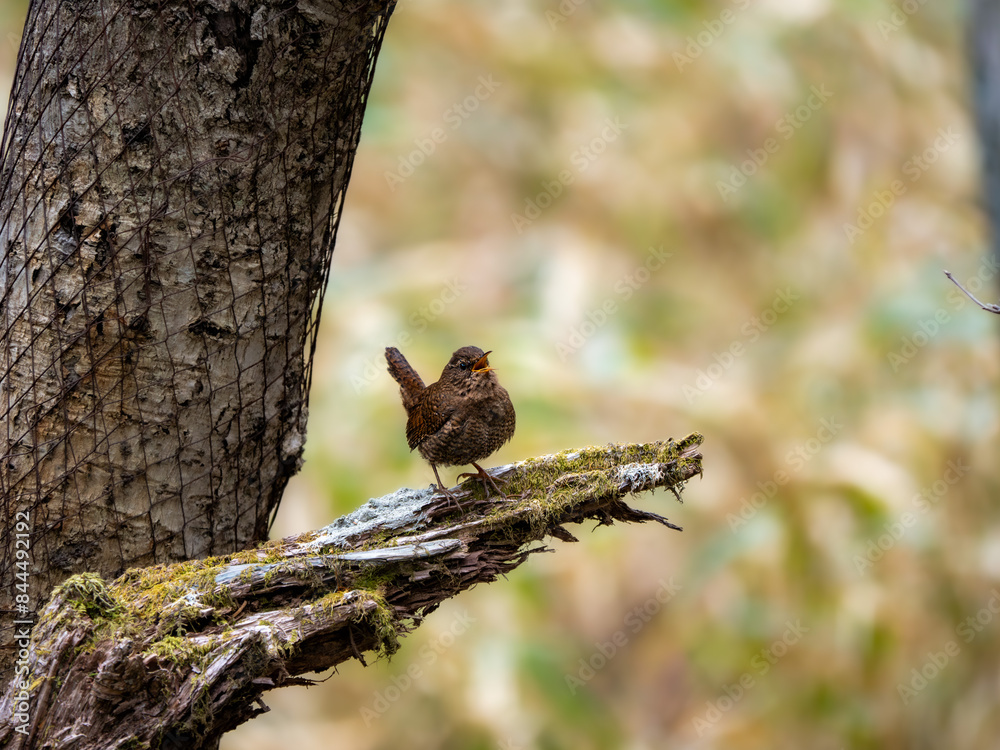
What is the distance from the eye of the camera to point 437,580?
197 cm

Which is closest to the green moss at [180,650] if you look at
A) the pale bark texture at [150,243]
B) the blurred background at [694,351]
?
the pale bark texture at [150,243]

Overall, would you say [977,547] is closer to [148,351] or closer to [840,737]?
[840,737]

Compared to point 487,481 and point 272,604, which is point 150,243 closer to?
point 272,604

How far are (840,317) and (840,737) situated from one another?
243 centimetres

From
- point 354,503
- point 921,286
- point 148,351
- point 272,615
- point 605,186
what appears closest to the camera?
point 272,615

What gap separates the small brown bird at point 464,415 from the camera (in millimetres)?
2646

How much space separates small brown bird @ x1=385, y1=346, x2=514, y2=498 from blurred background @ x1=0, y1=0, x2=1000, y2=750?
2.02 m

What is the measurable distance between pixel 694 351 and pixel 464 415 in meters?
3.56

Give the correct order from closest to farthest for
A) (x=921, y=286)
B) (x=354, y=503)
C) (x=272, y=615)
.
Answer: (x=272, y=615) → (x=354, y=503) → (x=921, y=286)

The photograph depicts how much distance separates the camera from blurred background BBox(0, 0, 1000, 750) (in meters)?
4.82

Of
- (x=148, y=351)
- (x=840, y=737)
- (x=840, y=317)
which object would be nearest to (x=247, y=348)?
(x=148, y=351)

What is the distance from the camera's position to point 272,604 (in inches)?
73.6

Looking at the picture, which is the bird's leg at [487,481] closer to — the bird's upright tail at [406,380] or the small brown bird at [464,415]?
the small brown bird at [464,415]

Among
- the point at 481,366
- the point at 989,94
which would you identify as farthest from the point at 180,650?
the point at 989,94
